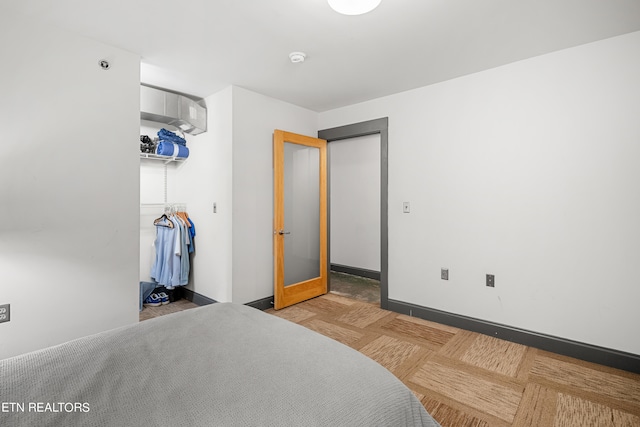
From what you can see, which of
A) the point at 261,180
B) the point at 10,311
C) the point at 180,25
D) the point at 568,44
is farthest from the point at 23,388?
the point at 568,44

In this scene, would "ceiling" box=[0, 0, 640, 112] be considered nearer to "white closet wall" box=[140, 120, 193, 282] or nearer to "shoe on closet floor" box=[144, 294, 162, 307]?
"white closet wall" box=[140, 120, 193, 282]

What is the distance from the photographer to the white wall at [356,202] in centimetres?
519

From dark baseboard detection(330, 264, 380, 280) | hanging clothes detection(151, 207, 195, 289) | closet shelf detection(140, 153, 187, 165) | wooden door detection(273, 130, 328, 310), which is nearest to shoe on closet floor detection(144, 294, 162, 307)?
hanging clothes detection(151, 207, 195, 289)

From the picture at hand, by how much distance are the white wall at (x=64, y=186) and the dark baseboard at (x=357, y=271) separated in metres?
3.52

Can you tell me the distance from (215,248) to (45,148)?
176 centimetres

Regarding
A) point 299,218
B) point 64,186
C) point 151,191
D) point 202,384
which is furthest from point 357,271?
point 202,384

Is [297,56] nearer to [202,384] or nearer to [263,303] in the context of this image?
[202,384]

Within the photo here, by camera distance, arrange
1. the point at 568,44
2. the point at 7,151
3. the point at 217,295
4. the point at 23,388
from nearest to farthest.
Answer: the point at 23,388, the point at 7,151, the point at 568,44, the point at 217,295

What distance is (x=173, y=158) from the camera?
A: 374 cm

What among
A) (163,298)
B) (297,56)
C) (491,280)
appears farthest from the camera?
(163,298)

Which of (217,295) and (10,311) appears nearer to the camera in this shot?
(10,311)

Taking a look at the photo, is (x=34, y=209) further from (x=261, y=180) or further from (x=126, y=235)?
(x=261, y=180)

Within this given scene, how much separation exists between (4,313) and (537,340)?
398 centimetres

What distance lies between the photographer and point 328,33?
2279 millimetres
